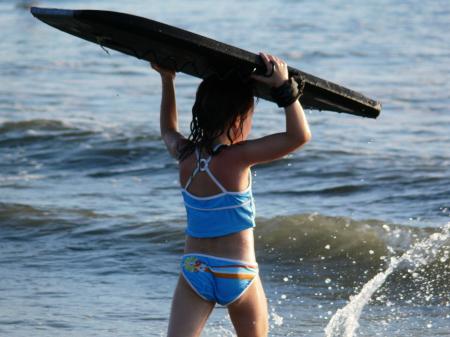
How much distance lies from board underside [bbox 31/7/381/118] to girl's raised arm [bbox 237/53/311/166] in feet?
0.19

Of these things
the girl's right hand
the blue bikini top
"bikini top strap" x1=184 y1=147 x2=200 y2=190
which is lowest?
the blue bikini top

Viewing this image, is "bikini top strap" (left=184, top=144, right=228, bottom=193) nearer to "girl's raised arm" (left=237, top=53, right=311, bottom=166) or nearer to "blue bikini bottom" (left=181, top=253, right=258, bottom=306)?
"girl's raised arm" (left=237, top=53, right=311, bottom=166)

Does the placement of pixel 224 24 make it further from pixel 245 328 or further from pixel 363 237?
pixel 245 328

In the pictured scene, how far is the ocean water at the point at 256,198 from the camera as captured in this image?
21.2ft

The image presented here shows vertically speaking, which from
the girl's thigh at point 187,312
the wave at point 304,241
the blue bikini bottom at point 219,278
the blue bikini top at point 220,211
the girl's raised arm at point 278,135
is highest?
the girl's raised arm at point 278,135

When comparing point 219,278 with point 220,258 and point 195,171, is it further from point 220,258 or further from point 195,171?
point 195,171

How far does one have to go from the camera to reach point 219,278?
4066 millimetres

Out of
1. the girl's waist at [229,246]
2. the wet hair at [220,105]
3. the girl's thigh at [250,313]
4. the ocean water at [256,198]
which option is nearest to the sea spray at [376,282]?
the ocean water at [256,198]

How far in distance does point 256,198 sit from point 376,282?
109 inches

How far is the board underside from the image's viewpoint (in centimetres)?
378

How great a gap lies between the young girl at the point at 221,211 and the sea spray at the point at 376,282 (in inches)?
73.1

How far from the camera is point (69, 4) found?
1127 inches

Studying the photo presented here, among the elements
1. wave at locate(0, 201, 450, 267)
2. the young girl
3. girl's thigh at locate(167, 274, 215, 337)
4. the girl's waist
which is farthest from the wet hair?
wave at locate(0, 201, 450, 267)

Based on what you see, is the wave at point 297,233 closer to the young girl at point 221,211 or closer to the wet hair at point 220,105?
the young girl at point 221,211
